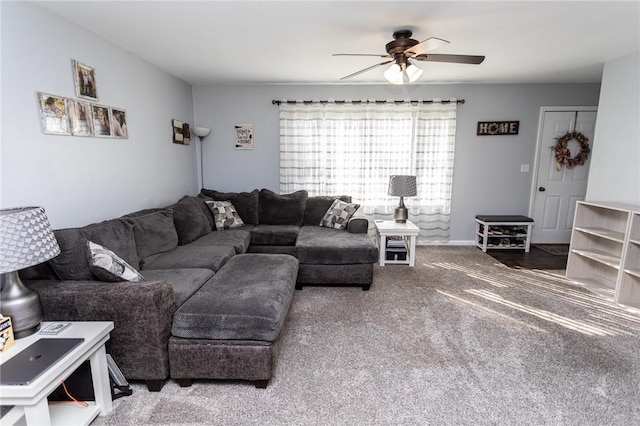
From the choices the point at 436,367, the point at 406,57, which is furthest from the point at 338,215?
the point at 436,367

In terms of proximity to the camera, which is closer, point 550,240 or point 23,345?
point 23,345

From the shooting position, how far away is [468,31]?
262 centimetres

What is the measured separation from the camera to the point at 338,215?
13.3 ft

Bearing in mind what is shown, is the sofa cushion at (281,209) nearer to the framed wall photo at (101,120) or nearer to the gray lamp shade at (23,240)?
the framed wall photo at (101,120)

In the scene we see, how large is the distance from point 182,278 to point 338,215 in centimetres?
218

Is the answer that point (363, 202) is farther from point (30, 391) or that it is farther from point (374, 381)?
point (30, 391)

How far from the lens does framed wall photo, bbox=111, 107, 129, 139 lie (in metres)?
2.87

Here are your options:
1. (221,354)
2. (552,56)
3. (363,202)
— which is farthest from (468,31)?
(221,354)

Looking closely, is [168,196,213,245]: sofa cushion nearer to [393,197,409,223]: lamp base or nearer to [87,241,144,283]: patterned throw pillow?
[87,241,144,283]: patterned throw pillow

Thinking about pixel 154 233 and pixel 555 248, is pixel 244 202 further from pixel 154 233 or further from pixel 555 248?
pixel 555 248

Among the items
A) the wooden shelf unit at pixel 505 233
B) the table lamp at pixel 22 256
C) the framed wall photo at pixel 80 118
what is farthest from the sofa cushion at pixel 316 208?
the table lamp at pixel 22 256

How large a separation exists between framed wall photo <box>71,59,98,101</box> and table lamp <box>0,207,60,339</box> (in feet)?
4.51

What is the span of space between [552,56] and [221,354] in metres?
4.05

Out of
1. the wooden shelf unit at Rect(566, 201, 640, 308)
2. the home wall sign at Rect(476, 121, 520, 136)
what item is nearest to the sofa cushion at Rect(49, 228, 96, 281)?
the wooden shelf unit at Rect(566, 201, 640, 308)
